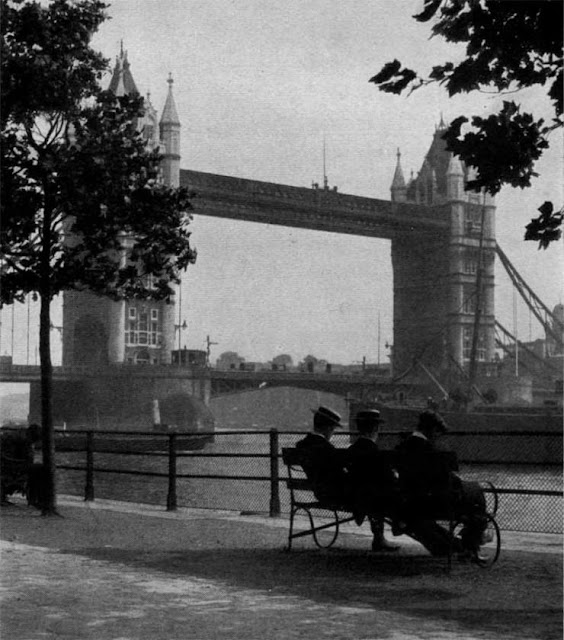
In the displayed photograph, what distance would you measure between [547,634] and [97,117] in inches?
247

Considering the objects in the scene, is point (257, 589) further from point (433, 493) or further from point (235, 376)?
point (235, 376)

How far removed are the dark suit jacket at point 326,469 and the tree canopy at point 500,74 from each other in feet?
6.76

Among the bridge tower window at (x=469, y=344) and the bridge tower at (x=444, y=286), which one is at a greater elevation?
the bridge tower at (x=444, y=286)

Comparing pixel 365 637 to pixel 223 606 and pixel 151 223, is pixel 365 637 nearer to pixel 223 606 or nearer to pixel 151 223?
pixel 223 606

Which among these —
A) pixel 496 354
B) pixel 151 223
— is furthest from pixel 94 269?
pixel 496 354

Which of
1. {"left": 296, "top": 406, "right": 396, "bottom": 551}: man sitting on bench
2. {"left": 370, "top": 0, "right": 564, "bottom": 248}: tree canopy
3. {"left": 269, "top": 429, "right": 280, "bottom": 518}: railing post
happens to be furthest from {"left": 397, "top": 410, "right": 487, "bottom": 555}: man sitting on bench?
{"left": 269, "top": 429, "right": 280, "bottom": 518}: railing post

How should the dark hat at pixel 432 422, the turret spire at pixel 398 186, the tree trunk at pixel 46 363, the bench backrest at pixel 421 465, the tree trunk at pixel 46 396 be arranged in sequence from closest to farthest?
the bench backrest at pixel 421 465, the dark hat at pixel 432 422, the tree trunk at pixel 46 363, the tree trunk at pixel 46 396, the turret spire at pixel 398 186

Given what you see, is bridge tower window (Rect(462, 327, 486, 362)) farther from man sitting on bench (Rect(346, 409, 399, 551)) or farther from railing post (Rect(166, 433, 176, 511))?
man sitting on bench (Rect(346, 409, 399, 551))

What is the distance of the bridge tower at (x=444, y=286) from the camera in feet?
236

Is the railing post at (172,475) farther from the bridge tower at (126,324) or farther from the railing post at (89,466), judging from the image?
the bridge tower at (126,324)

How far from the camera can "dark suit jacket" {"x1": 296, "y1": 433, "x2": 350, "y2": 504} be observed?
613 cm

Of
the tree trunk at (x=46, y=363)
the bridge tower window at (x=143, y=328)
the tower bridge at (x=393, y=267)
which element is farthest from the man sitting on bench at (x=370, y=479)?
the bridge tower window at (x=143, y=328)

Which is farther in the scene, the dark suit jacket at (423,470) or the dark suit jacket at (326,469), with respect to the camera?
the dark suit jacket at (326,469)

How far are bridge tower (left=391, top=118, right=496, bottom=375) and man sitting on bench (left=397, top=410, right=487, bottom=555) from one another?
65.3 metres
